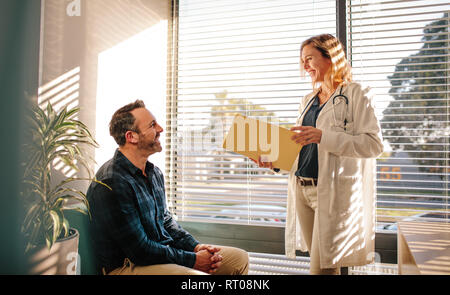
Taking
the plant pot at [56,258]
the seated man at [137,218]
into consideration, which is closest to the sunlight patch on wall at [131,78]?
the seated man at [137,218]

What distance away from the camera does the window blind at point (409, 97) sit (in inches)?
71.2

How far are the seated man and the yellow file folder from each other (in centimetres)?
45

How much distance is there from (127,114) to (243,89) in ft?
3.29

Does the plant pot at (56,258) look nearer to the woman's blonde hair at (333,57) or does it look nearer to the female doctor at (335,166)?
the female doctor at (335,166)

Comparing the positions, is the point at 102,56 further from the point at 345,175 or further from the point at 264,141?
the point at 345,175

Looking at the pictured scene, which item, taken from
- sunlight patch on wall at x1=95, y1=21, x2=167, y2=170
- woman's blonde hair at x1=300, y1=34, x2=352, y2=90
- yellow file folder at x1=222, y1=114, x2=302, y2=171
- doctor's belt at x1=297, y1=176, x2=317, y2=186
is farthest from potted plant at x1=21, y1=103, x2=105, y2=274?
woman's blonde hair at x1=300, y1=34, x2=352, y2=90

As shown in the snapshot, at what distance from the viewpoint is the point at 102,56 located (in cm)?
168

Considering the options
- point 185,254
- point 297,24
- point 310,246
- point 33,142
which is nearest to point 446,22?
point 297,24

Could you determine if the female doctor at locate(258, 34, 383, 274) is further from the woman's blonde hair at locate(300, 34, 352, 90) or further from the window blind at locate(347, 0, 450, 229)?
the window blind at locate(347, 0, 450, 229)

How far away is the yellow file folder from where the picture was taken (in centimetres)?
138

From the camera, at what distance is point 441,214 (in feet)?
5.91

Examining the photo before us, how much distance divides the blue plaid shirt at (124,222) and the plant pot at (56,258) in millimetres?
154

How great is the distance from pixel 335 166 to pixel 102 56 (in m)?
1.55
